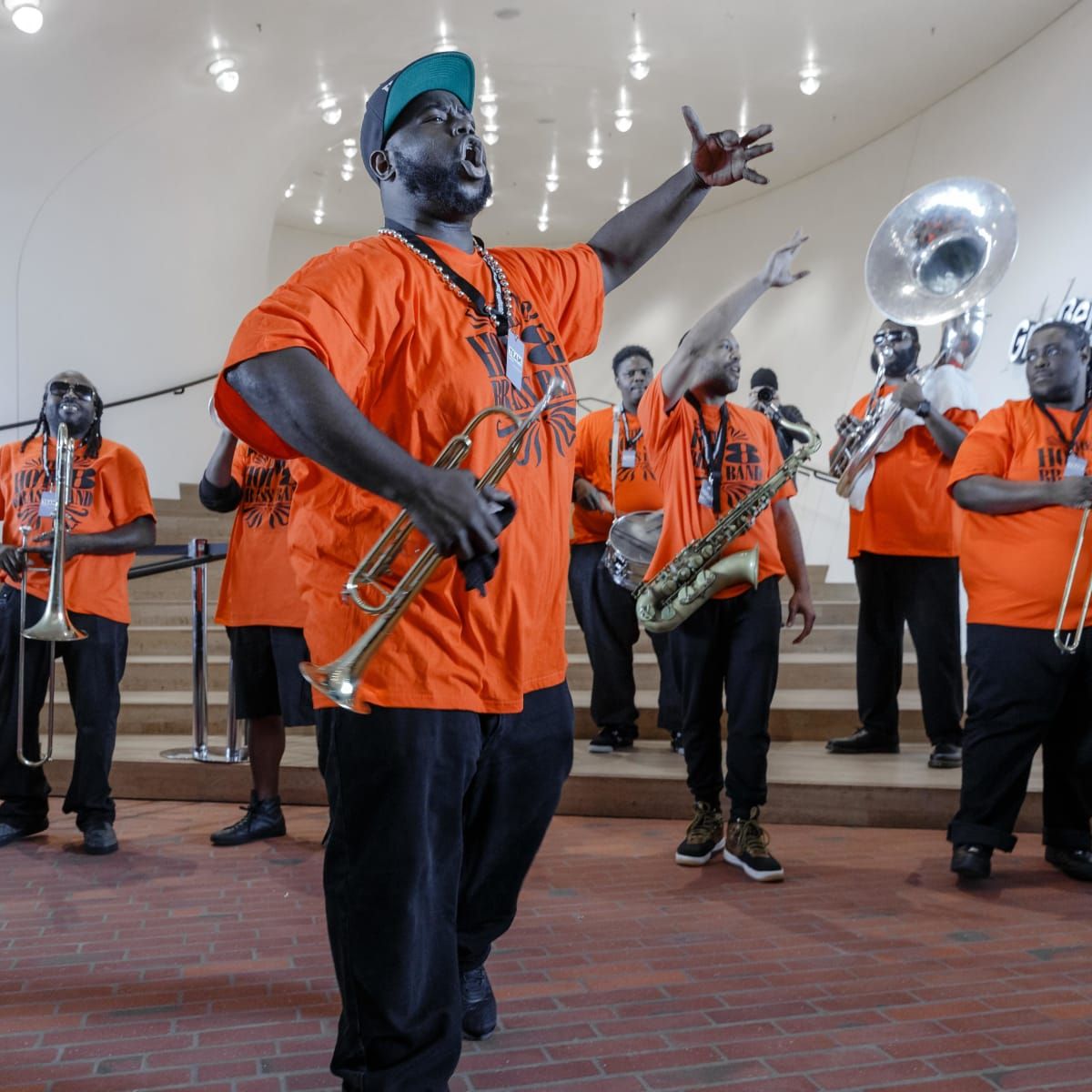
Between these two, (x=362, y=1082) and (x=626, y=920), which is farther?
(x=626, y=920)

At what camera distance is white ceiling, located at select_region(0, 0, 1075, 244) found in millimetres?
8359

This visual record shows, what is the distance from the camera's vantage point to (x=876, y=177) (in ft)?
35.8

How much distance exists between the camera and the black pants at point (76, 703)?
15.1ft

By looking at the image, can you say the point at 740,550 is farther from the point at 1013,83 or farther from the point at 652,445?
the point at 1013,83

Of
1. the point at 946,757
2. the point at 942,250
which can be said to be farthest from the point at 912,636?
the point at 942,250

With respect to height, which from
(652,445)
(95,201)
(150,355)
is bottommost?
(652,445)

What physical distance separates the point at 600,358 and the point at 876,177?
504 centimetres

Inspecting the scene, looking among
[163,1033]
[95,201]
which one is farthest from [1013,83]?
[163,1033]

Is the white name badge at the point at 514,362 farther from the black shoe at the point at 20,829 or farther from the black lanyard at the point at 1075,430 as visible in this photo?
the black shoe at the point at 20,829

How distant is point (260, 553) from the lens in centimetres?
456

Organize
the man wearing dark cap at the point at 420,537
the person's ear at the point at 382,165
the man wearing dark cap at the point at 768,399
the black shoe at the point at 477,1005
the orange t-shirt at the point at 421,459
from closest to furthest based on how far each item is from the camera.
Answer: the man wearing dark cap at the point at 420,537 → the orange t-shirt at the point at 421,459 → the person's ear at the point at 382,165 → the black shoe at the point at 477,1005 → the man wearing dark cap at the point at 768,399

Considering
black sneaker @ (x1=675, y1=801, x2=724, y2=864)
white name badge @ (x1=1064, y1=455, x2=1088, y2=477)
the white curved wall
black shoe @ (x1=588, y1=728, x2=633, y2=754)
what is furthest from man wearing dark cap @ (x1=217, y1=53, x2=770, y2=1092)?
the white curved wall

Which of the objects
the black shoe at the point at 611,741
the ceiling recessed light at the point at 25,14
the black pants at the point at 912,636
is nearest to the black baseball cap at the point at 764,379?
the black pants at the point at 912,636

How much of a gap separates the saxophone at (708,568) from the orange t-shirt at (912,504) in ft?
4.73
